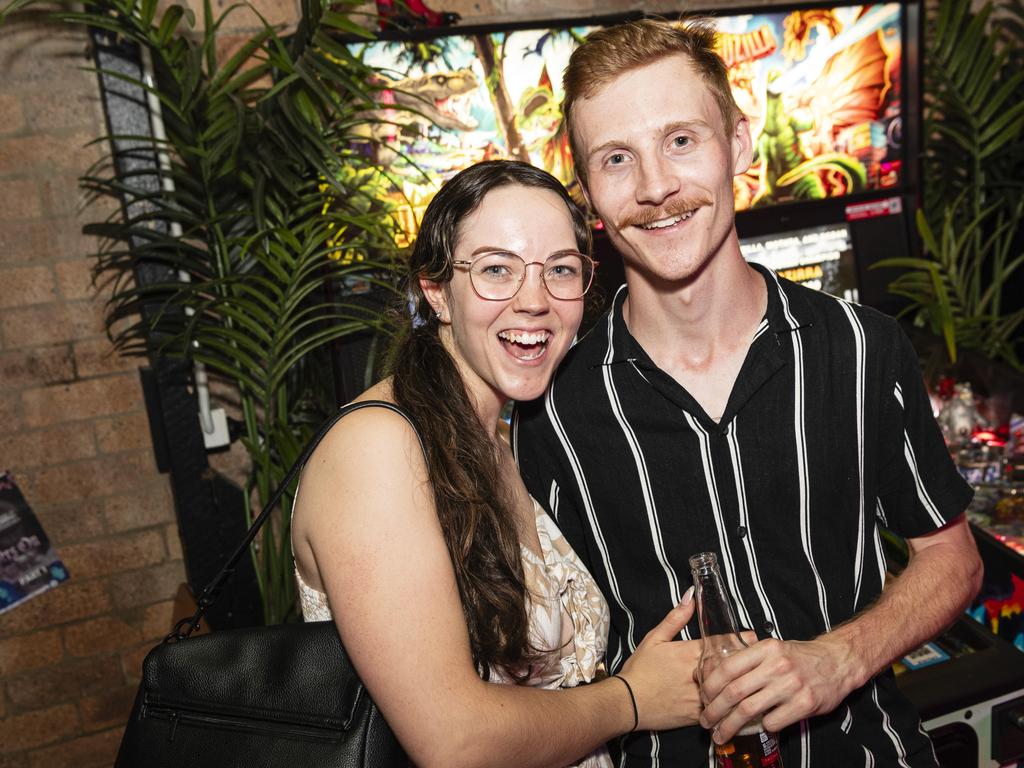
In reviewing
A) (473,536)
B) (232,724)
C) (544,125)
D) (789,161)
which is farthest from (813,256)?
(232,724)

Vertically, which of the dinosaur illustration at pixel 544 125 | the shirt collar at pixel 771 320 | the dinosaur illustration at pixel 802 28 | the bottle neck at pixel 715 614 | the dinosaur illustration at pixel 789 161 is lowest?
the bottle neck at pixel 715 614

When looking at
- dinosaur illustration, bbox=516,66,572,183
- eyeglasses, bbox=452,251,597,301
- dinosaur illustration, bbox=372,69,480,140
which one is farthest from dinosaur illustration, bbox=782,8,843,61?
eyeglasses, bbox=452,251,597,301

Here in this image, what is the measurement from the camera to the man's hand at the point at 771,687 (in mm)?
1195

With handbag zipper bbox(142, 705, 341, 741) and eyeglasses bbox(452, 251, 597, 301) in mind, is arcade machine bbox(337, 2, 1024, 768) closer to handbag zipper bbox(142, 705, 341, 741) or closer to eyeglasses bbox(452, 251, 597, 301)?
eyeglasses bbox(452, 251, 597, 301)

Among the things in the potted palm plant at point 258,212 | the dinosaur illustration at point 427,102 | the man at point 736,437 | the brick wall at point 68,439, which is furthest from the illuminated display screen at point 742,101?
the man at point 736,437

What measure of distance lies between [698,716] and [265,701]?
61 cm

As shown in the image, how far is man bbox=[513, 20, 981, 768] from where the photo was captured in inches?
55.5

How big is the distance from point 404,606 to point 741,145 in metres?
0.97

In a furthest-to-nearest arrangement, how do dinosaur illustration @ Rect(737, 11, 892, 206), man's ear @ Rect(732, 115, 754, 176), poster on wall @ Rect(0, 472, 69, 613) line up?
dinosaur illustration @ Rect(737, 11, 892, 206)
poster on wall @ Rect(0, 472, 69, 613)
man's ear @ Rect(732, 115, 754, 176)

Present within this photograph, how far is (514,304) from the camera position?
129cm

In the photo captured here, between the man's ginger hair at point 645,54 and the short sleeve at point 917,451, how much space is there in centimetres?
Result: 48

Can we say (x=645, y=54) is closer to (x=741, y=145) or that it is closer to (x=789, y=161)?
(x=741, y=145)

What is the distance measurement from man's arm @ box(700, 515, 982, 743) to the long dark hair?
0.28 m

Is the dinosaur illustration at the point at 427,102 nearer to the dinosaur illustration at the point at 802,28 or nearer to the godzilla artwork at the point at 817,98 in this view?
the godzilla artwork at the point at 817,98
